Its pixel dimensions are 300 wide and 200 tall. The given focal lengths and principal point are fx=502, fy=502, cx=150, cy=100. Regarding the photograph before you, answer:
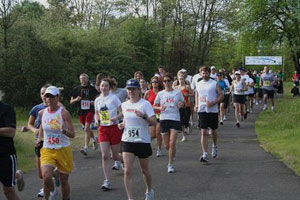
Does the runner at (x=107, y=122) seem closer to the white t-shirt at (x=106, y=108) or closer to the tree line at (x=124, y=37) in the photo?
the white t-shirt at (x=106, y=108)

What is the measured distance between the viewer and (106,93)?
9047 mm

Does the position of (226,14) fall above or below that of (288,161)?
above

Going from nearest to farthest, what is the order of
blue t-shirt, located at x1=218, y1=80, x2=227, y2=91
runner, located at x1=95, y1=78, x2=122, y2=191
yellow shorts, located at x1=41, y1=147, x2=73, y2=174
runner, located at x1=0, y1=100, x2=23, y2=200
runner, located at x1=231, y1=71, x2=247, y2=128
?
1. runner, located at x1=0, y1=100, x2=23, y2=200
2. yellow shorts, located at x1=41, y1=147, x2=73, y2=174
3. runner, located at x1=95, y1=78, x2=122, y2=191
4. blue t-shirt, located at x1=218, y1=80, x2=227, y2=91
5. runner, located at x1=231, y1=71, x2=247, y2=128

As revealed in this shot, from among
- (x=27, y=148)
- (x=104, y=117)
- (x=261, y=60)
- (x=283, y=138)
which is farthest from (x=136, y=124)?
(x=261, y=60)

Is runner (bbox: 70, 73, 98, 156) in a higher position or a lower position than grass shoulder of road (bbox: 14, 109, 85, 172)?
higher

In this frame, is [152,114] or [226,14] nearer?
[152,114]

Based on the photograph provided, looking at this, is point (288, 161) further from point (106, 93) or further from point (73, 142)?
point (73, 142)

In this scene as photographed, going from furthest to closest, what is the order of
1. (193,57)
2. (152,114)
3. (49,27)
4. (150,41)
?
(193,57)
(150,41)
(49,27)
(152,114)

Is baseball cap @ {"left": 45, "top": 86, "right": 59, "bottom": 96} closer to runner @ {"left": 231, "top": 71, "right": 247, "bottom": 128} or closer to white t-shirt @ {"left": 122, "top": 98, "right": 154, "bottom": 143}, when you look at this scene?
white t-shirt @ {"left": 122, "top": 98, "right": 154, "bottom": 143}

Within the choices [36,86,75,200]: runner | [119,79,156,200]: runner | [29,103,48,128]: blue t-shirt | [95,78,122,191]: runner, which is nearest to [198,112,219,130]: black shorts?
[95,78,122,191]: runner

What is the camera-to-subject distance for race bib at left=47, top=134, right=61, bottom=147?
6.76 metres

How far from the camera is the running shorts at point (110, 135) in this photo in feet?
28.3

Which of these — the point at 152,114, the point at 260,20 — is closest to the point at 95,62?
the point at 152,114

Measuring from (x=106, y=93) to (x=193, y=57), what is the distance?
32.4 m
